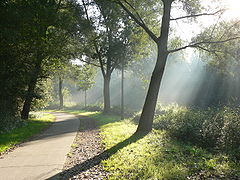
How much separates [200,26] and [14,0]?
1103cm

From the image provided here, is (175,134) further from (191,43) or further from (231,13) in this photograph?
(231,13)

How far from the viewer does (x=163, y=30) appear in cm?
1043

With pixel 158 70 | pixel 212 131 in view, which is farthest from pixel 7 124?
pixel 212 131

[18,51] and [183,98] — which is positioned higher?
[18,51]

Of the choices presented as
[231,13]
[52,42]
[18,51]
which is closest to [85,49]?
[52,42]

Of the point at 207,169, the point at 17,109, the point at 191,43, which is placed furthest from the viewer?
the point at 17,109

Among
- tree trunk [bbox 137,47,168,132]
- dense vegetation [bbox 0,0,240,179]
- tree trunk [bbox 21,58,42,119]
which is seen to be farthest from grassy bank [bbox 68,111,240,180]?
tree trunk [bbox 21,58,42,119]

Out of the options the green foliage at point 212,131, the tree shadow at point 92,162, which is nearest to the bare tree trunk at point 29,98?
the tree shadow at point 92,162

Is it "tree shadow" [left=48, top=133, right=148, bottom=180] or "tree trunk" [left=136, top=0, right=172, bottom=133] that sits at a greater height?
"tree trunk" [left=136, top=0, right=172, bottom=133]

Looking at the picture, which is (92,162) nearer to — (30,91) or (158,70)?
(158,70)

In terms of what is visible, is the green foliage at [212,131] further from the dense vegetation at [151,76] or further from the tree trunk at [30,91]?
the tree trunk at [30,91]

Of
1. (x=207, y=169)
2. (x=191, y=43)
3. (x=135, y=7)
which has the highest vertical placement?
(x=135, y=7)

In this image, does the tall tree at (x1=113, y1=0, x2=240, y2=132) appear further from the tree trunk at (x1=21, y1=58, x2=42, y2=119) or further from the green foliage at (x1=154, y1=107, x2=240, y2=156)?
the tree trunk at (x1=21, y1=58, x2=42, y2=119)

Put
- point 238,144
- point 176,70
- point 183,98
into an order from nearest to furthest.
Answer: point 238,144, point 183,98, point 176,70
